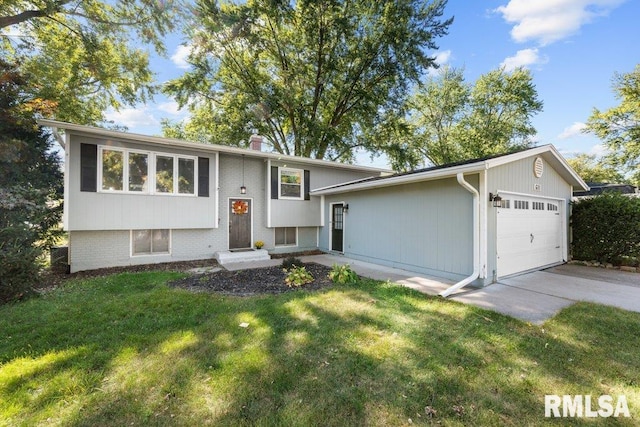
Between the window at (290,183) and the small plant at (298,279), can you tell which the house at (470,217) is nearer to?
the window at (290,183)

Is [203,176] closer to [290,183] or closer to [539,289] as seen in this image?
→ [290,183]

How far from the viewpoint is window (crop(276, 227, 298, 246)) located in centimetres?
1038

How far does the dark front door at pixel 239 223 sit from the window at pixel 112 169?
10.2ft

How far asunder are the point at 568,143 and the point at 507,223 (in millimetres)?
31292

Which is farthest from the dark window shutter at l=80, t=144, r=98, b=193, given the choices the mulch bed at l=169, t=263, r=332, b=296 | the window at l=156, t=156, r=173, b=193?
the mulch bed at l=169, t=263, r=332, b=296

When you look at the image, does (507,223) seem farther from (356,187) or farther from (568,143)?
(568,143)

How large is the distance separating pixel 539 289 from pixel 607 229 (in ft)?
15.6

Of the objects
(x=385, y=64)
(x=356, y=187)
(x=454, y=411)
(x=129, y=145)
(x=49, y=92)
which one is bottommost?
(x=454, y=411)

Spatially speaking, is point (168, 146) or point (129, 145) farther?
point (168, 146)

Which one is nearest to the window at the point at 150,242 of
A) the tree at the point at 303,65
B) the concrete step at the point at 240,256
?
the concrete step at the point at 240,256

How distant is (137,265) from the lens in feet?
25.6

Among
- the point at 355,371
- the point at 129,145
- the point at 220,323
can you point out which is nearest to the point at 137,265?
the point at 129,145

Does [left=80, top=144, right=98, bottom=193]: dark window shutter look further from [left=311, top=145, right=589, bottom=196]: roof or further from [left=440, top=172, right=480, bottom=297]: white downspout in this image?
[left=440, top=172, right=480, bottom=297]: white downspout

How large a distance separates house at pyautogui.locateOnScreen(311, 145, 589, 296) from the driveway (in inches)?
13.6
